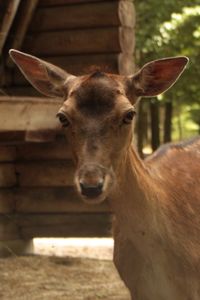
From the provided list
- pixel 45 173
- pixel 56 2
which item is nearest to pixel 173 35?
pixel 56 2

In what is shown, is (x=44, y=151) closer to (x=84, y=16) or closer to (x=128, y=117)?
(x=84, y=16)

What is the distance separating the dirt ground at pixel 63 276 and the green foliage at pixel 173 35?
16.5ft

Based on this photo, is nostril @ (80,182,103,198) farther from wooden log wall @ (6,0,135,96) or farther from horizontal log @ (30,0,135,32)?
horizontal log @ (30,0,135,32)

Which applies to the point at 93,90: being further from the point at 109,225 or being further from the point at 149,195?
the point at 109,225

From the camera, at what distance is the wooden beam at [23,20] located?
8.16 metres

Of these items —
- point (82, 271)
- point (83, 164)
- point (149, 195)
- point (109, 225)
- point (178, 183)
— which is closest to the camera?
point (83, 164)

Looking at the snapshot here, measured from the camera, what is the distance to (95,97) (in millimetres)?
4336

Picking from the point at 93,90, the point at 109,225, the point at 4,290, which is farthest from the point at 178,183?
the point at 109,225

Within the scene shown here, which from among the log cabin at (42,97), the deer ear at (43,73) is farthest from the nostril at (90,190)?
the log cabin at (42,97)

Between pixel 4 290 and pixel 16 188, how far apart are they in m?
1.70

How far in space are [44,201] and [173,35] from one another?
6231mm

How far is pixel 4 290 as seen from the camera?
23.9 feet

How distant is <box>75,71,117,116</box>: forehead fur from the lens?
4.32 metres

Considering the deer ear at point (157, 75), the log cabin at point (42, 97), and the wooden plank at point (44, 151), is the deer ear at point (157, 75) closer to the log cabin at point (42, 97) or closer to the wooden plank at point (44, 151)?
the log cabin at point (42, 97)
